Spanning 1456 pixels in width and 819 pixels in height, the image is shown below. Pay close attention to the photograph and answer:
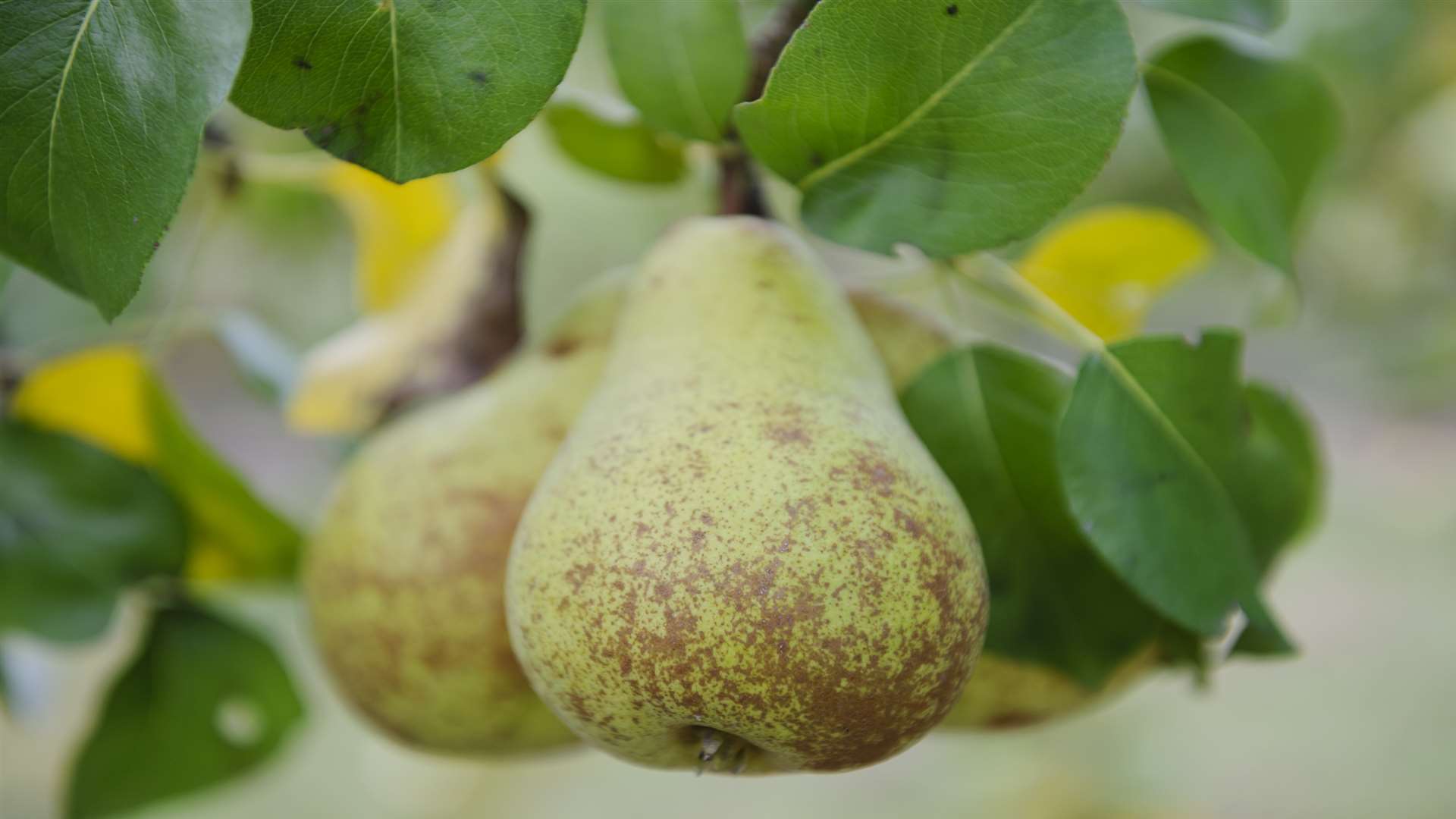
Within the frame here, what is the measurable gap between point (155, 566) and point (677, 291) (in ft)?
1.19

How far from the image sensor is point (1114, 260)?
781 millimetres

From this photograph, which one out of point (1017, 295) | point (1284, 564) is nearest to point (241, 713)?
point (1017, 295)

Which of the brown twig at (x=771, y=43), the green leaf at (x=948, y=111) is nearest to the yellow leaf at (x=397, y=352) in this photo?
the brown twig at (x=771, y=43)

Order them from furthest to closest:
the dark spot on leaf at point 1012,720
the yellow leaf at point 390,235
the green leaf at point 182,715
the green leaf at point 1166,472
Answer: the yellow leaf at point 390,235 → the green leaf at point 182,715 → the dark spot on leaf at point 1012,720 → the green leaf at point 1166,472

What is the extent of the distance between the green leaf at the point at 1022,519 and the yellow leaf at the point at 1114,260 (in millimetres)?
217

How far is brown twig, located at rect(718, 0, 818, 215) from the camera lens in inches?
21.5

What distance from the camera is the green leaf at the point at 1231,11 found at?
0.50 m

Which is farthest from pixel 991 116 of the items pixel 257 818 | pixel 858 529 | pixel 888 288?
pixel 257 818

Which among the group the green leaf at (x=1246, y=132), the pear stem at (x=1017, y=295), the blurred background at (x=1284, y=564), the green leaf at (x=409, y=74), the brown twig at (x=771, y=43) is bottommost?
the blurred background at (x=1284, y=564)

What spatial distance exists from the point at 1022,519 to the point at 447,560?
10.5 inches

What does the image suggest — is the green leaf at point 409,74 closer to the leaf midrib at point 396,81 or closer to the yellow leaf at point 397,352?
the leaf midrib at point 396,81

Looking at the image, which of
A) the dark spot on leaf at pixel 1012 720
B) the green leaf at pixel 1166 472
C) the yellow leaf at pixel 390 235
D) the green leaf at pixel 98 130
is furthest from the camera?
the yellow leaf at pixel 390 235

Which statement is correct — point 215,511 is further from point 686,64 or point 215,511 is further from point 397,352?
point 686,64

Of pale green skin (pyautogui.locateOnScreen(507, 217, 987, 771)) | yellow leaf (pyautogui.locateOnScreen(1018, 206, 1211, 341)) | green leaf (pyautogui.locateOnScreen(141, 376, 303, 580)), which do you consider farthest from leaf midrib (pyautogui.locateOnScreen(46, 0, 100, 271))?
yellow leaf (pyautogui.locateOnScreen(1018, 206, 1211, 341))
